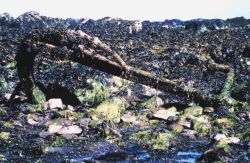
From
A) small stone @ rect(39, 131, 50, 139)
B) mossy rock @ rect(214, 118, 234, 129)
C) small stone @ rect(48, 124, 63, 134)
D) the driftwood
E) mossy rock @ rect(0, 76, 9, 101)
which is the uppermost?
the driftwood

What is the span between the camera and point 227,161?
16.5 feet

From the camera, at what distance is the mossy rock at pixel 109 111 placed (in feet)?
25.7

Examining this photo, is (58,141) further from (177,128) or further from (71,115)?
(177,128)

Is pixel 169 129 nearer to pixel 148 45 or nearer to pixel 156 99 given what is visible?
pixel 156 99

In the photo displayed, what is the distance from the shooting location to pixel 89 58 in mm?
8773

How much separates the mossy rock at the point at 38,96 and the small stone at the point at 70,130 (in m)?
2.11

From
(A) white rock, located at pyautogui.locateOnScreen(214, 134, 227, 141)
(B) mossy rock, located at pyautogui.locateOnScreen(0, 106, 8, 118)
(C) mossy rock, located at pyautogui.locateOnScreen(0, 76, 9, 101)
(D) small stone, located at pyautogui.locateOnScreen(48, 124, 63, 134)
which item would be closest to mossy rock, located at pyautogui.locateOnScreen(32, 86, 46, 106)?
(B) mossy rock, located at pyautogui.locateOnScreen(0, 106, 8, 118)

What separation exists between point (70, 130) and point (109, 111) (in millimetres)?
1440

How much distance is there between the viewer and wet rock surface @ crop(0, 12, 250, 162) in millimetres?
5848

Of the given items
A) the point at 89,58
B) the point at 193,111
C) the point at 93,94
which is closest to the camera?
the point at 193,111

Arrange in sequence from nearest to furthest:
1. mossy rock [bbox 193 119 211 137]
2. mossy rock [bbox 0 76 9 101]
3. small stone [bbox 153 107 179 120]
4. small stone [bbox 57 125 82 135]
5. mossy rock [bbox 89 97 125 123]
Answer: small stone [bbox 57 125 82 135] < mossy rock [bbox 193 119 211 137] < mossy rock [bbox 89 97 125 123] < small stone [bbox 153 107 179 120] < mossy rock [bbox 0 76 9 101]

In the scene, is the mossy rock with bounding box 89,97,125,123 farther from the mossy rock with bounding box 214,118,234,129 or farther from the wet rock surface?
the mossy rock with bounding box 214,118,234,129

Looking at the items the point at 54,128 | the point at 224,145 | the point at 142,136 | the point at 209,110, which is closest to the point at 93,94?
the point at 209,110

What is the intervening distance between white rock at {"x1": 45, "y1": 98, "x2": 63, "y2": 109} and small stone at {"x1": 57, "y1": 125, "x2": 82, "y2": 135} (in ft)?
6.02
